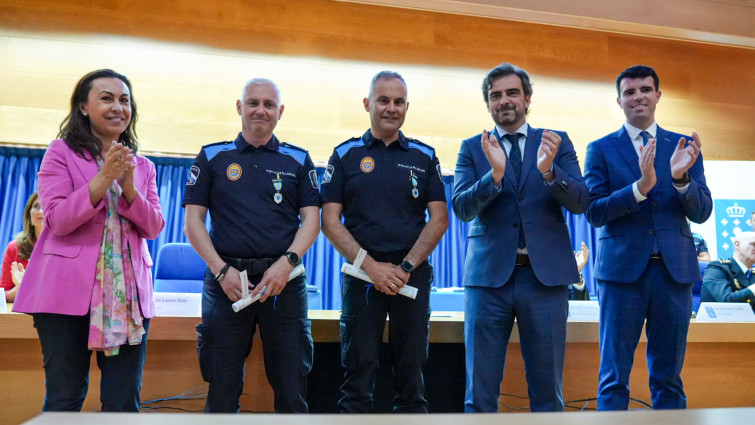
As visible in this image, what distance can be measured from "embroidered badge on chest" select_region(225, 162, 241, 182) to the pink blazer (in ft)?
1.01

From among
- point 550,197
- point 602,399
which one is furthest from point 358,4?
point 602,399

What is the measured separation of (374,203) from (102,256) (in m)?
0.98

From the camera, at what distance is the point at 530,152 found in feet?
7.56

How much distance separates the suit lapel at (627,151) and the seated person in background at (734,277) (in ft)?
6.49

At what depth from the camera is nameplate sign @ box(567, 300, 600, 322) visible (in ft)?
9.36

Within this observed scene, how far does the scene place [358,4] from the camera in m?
6.06

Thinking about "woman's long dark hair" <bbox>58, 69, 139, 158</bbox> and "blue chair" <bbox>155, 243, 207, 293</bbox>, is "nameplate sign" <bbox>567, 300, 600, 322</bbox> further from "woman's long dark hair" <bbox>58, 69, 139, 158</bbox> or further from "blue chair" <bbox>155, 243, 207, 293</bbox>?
"blue chair" <bbox>155, 243, 207, 293</bbox>

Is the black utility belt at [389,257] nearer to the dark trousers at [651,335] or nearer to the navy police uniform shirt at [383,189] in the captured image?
the navy police uniform shirt at [383,189]

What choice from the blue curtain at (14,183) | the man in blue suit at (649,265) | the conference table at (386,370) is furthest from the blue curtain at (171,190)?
the man in blue suit at (649,265)

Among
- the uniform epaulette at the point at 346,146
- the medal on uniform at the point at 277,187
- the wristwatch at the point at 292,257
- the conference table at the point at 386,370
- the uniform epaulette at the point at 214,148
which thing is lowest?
the conference table at the point at 386,370

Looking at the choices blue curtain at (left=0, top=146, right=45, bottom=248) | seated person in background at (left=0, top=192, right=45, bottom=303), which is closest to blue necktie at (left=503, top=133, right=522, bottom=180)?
seated person in background at (left=0, top=192, right=45, bottom=303)

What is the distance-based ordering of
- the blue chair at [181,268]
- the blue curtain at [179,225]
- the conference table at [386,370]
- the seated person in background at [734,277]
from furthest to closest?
the blue curtain at [179,225]
the blue chair at [181,268]
the seated person in background at [734,277]
the conference table at [386,370]

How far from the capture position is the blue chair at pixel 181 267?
13.1 feet

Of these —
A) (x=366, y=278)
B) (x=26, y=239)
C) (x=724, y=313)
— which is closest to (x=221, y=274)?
(x=366, y=278)
